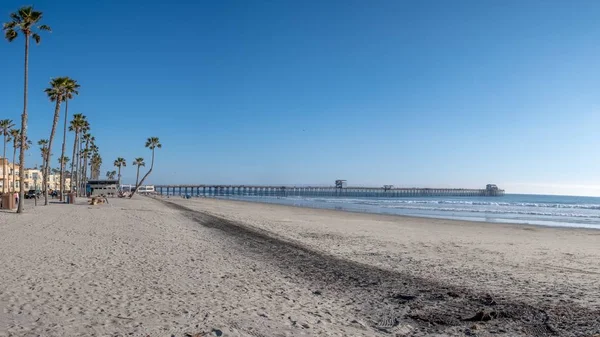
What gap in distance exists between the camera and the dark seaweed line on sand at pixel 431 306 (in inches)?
259

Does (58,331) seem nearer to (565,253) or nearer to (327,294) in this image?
(327,294)

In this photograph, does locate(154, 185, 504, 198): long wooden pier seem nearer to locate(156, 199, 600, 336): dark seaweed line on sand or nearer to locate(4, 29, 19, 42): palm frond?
locate(4, 29, 19, 42): palm frond

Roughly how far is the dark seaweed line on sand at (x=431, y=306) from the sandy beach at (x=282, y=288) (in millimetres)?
20

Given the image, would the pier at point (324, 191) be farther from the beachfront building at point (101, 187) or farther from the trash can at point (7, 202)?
the trash can at point (7, 202)

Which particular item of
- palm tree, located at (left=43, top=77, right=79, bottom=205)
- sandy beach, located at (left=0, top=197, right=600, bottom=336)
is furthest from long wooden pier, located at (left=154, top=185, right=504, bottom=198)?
sandy beach, located at (left=0, top=197, right=600, bottom=336)

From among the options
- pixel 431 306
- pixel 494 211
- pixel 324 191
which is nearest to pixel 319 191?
pixel 324 191

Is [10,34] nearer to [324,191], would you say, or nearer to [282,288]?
[282,288]

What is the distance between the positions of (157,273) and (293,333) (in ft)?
15.8

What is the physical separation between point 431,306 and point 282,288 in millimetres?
2768

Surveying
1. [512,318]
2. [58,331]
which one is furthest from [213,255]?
[512,318]

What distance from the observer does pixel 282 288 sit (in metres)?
8.76

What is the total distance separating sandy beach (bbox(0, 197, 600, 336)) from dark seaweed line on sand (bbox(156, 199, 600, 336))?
0.8 inches

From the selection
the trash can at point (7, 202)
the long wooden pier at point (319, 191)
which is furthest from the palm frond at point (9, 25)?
the long wooden pier at point (319, 191)

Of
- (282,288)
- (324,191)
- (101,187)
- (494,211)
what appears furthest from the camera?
(324,191)
